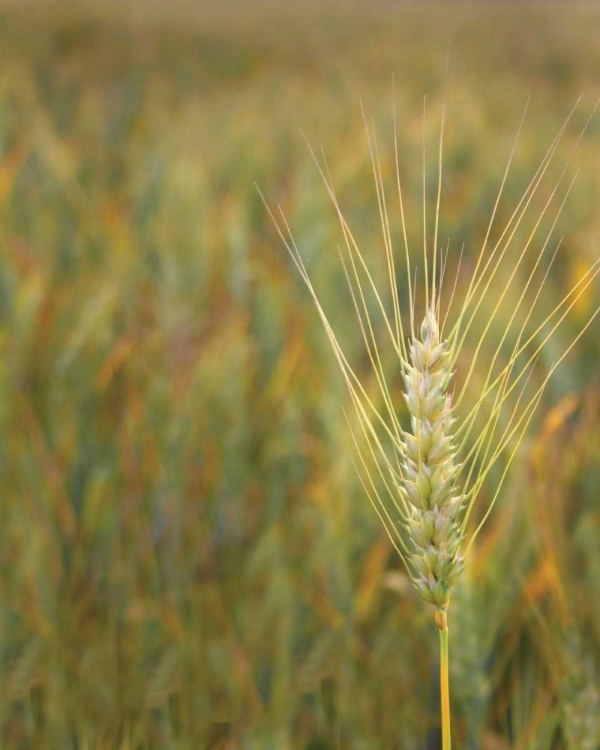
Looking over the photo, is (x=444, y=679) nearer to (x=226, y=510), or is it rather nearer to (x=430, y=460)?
(x=430, y=460)

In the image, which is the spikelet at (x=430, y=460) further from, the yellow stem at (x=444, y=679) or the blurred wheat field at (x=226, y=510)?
the blurred wheat field at (x=226, y=510)

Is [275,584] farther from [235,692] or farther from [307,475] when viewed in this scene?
[307,475]

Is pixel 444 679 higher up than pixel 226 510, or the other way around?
pixel 226 510

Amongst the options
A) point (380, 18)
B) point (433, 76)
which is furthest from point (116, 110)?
point (380, 18)

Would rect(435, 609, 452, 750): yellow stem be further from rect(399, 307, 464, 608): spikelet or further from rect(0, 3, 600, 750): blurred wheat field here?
rect(0, 3, 600, 750): blurred wheat field

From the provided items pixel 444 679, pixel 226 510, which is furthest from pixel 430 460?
pixel 226 510

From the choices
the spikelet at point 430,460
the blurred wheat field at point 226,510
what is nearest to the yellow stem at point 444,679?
the spikelet at point 430,460

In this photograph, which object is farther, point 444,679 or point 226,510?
point 226,510
